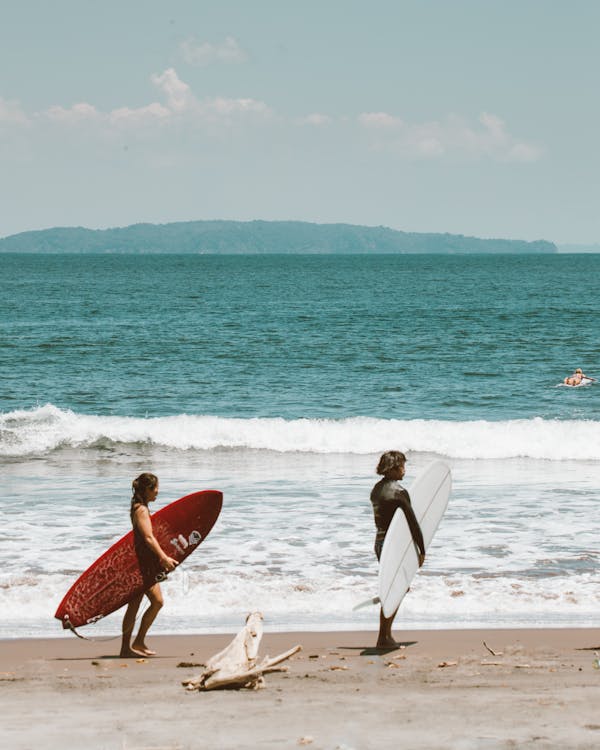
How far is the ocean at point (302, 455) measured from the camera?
945 cm

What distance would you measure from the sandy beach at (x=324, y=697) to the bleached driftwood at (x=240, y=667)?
0.09m

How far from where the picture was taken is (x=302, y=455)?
20.0m

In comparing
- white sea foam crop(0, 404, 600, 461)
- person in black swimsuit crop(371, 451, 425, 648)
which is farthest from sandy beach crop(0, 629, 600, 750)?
white sea foam crop(0, 404, 600, 461)

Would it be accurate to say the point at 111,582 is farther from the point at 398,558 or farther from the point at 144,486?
the point at 398,558

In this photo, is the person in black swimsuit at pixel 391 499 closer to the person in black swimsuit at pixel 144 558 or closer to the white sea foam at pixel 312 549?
the white sea foam at pixel 312 549

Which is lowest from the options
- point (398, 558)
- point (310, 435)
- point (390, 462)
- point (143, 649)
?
point (310, 435)

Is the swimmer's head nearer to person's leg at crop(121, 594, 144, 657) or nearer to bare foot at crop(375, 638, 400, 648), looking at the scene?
person's leg at crop(121, 594, 144, 657)

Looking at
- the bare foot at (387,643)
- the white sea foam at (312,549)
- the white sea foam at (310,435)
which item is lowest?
the white sea foam at (310,435)

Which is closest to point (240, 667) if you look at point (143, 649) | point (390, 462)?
point (143, 649)

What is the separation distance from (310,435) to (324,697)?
1613 cm

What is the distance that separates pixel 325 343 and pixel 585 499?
3043 centimetres

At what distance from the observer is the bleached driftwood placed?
612 cm

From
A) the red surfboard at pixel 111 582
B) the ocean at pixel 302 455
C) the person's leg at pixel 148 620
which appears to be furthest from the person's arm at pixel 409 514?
the person's leg at pixel 148 620

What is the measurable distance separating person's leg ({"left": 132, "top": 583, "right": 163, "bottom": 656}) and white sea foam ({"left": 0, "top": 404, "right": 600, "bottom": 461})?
12855 mm
